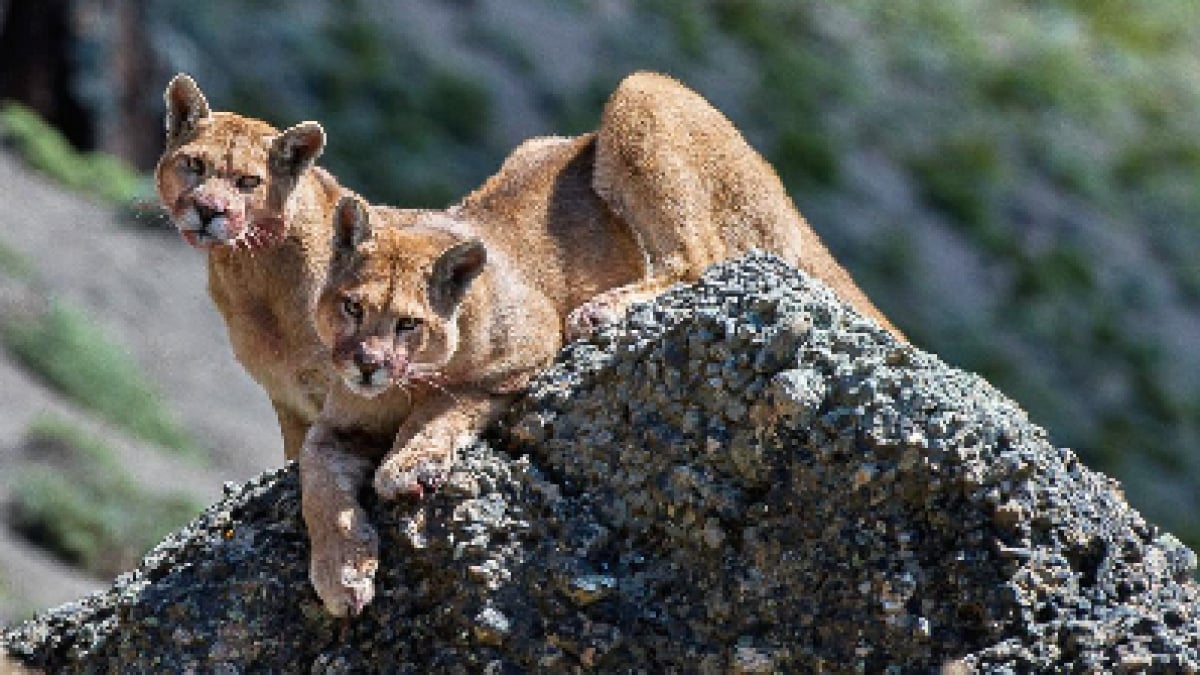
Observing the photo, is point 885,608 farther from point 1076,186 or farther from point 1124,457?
point 1076,186

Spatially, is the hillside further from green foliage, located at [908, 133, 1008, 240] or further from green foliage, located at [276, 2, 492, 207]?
green foliage, located at [908, 133, 1008, 240]

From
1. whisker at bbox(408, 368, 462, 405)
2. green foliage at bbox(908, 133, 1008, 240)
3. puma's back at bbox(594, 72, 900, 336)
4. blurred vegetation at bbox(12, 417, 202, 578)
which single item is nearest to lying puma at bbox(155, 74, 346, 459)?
whisker at bbox(408, 368, 462, 405)

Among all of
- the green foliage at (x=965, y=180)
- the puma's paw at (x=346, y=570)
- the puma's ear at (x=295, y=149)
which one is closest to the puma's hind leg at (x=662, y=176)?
the puma's ear at (x=295, y=149)

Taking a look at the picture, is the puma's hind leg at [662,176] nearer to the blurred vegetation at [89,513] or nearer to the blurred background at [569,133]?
the blurred background at [569,133]

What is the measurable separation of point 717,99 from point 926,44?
5699mm

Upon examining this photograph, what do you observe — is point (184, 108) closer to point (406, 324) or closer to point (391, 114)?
point (406, 324)

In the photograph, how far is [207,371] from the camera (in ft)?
73.6

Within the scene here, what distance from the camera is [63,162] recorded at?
957 inches

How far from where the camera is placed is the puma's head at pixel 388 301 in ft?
27.6

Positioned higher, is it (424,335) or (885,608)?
(424,335)

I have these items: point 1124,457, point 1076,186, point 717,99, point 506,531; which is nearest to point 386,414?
point 506,531

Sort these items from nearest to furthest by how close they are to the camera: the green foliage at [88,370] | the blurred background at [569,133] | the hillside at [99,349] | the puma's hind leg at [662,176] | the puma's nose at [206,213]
Result: 1. the puma's nose at [206,213]
2. the puma's hind leg at [662,176]
3. the hillside at [99,349]
4. the green foliage at [88,370]
5. the blurred background at [569,133]

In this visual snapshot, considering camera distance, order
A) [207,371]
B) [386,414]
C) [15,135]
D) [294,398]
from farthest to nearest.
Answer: [15,135] < [207,371] < [294,398] < [386,414]

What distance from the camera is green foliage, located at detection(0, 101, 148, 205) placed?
24.1 meters
